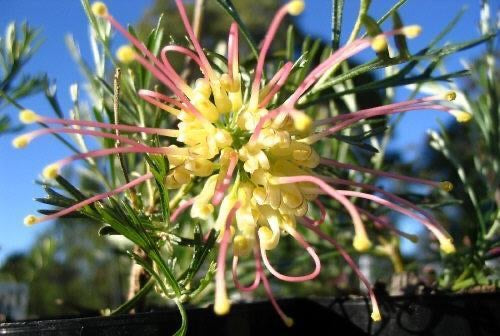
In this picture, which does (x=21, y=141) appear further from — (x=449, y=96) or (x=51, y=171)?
(x=449, y=96)

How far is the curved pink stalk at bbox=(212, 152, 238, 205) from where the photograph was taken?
0.30 m

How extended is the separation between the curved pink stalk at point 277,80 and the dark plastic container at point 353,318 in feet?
0.49

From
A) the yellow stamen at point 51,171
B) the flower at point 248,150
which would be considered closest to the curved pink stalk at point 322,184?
Answer: the flower at point 248,150

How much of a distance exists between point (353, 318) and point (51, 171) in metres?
0.28

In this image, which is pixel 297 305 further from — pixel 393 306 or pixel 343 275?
pixel 343 275

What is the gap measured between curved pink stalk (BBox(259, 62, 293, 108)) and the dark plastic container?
15 centimetres

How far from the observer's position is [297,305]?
46 cm

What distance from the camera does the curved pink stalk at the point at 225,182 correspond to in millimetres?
301

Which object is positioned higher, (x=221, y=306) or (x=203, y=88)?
(x=203, y=88)

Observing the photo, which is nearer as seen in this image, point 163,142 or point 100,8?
point 100,8

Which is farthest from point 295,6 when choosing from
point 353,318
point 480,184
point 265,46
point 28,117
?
point 480,184

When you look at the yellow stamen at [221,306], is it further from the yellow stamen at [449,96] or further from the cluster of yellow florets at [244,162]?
the yellow stamen at [449,96]

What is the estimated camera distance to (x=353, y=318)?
0.45 m

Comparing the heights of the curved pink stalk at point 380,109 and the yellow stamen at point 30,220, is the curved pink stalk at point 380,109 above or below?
above
